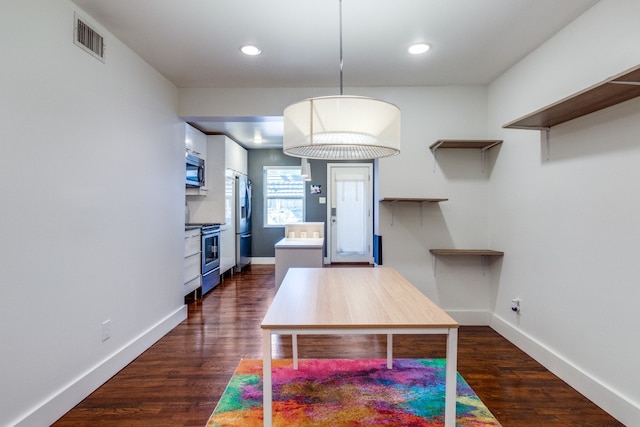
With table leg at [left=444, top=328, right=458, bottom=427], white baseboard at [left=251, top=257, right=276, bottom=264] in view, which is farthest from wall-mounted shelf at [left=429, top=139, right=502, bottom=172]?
white baseboard at [left=251, top=257, right=276, bottom=264]

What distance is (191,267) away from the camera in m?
4.22

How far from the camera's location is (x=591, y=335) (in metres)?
2.07

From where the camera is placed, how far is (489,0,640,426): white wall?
1823 millimetres

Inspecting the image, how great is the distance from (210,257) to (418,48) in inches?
147

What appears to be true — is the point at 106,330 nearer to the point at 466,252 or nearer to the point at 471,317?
the point at 466,252

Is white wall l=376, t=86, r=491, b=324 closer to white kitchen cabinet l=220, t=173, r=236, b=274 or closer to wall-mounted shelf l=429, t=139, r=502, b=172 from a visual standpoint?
wall-mounted shelf l=429, t=139, r=502, b=172

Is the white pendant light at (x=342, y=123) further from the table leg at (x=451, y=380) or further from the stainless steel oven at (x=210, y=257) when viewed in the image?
the stainless steel oven at (x=210, y=257)

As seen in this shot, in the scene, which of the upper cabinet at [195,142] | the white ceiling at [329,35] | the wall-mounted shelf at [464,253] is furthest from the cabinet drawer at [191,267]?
the wall-mounted shelf at [464,253]

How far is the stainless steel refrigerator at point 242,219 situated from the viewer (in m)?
5.88

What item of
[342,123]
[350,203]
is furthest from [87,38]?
[350,203]

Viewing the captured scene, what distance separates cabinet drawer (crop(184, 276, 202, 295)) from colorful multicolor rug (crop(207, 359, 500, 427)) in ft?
6.25

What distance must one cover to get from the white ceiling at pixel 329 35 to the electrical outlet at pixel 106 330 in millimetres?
2035

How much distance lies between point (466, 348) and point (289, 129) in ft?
7.84

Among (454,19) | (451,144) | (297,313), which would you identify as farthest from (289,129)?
(451,144)
